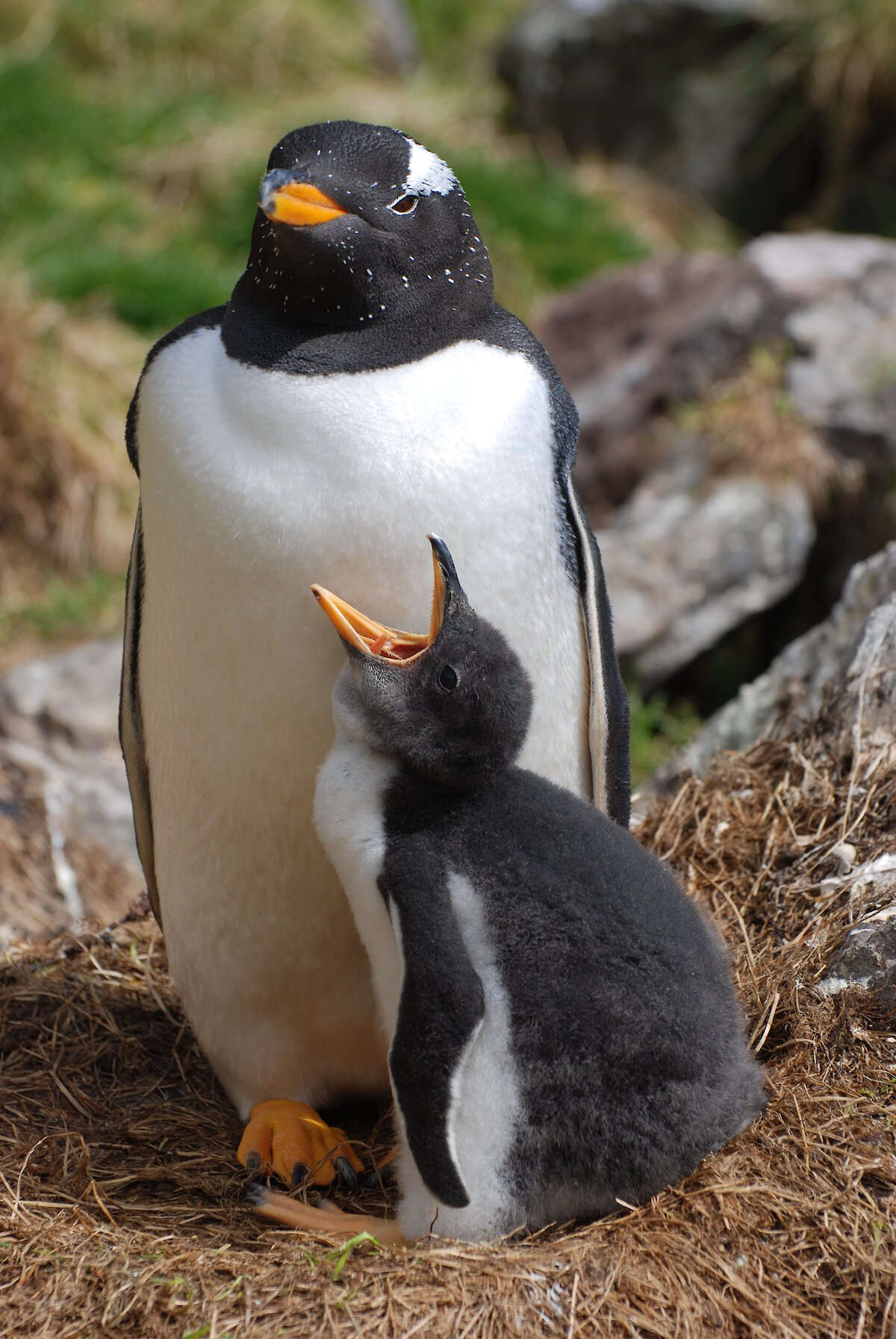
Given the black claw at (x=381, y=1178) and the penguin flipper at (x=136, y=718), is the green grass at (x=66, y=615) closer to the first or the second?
the penguin flipper at (x=136, y=718)

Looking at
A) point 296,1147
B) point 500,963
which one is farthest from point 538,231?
point 500,963

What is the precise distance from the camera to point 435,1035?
7.30ft

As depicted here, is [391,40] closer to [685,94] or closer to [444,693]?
[685,94]

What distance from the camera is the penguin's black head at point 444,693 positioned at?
2369 millimetres

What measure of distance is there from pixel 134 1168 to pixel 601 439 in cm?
456

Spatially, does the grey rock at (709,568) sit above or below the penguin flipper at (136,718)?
below

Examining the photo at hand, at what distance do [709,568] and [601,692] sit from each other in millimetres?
3050

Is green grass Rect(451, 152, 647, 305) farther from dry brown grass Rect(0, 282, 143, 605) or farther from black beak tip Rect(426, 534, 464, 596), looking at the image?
black beak tip Rect(426, 534, 464, 596)

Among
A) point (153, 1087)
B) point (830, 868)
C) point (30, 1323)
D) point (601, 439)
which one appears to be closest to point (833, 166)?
point (601, 439)

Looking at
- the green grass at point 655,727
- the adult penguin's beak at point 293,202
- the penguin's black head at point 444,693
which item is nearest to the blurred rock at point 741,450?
the green grass at point 655,727

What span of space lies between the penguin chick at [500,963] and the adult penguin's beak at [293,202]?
0.63 m

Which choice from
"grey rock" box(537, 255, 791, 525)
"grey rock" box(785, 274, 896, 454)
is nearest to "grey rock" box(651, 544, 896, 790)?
"grey rock" box(785, 274, 896, 454)

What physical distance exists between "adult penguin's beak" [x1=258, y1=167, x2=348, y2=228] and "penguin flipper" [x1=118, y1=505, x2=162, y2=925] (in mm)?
772

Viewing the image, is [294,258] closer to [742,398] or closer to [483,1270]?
[483,1270]
